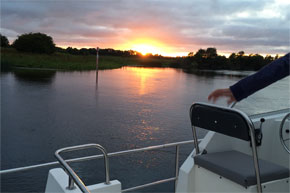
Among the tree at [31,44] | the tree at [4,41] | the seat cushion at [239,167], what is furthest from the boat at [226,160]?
the tree at [4,41]

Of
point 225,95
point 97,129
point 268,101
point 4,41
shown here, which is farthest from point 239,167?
point 4,41

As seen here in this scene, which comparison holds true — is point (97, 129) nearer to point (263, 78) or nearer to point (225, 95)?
point (225, 95)

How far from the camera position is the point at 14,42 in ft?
190

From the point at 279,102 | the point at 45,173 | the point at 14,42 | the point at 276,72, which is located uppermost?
the point at 14,42

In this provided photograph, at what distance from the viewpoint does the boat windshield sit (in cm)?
248

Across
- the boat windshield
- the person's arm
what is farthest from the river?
the person's arm

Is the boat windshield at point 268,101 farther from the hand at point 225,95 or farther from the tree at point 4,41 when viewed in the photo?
the tree at point 4,41

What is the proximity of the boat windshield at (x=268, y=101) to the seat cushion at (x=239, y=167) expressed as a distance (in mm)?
469

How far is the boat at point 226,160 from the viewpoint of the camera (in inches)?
60.9

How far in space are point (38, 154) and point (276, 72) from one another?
6.59 metres

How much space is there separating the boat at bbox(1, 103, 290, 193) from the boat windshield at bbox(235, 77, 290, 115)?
0.19 feet

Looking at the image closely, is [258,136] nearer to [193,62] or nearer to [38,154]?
[38,154]

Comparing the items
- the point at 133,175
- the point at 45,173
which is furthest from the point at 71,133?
the point at 133,175

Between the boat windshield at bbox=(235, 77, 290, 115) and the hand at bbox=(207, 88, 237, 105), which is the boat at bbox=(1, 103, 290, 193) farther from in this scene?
the hand at bbox=(207, 88, 237, 105)
